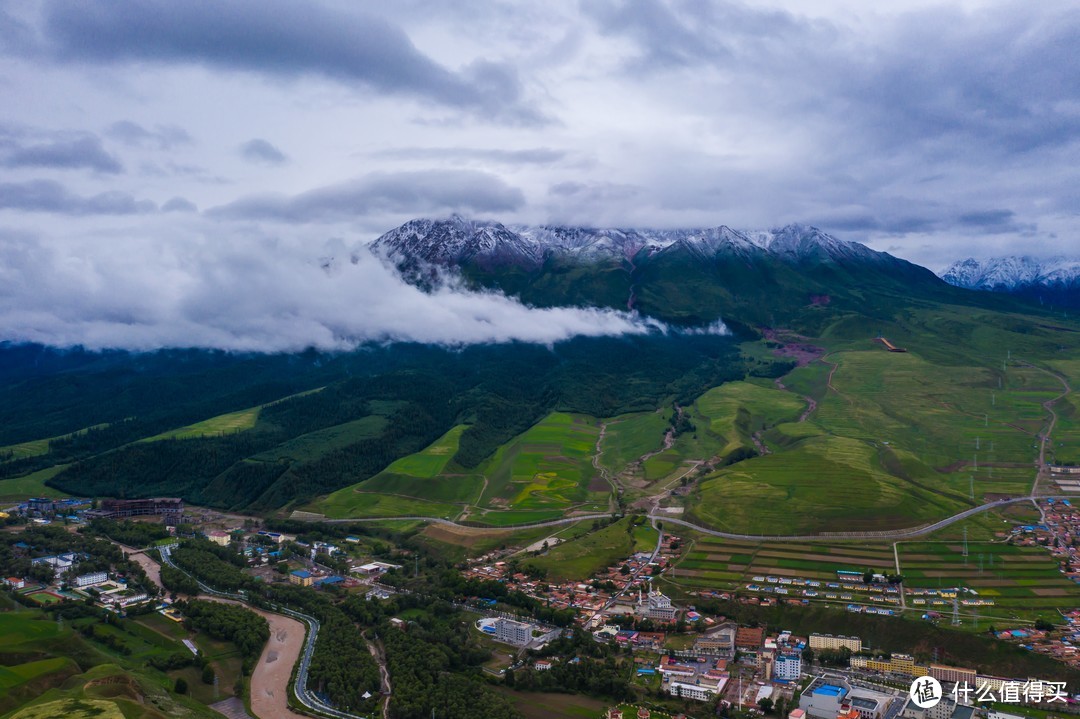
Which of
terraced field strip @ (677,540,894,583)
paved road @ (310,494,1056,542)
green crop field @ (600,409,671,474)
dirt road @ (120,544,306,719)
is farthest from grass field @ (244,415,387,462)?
terraced field strip @ (677,540,894,583)

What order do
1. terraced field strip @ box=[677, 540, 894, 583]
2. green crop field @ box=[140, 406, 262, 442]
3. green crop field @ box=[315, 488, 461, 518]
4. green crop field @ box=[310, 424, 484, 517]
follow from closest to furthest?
terraced field strip @ box=[677, 540, 894, 583] → green crop field @ box=[315, 488, 461, 518] → green crop field @ box=[310, 424, 484, 517] → green crop field @ box=[140, 406, 262, 442]

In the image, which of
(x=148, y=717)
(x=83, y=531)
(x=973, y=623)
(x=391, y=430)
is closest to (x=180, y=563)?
(x=83, y=531)

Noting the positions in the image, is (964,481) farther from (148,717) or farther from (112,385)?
(112,385)

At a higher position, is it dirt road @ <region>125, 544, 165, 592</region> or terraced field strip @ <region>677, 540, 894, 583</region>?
terraced field strip @ <region>677, 540, 894, 583</region>

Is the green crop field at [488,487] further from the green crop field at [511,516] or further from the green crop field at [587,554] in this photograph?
the green crop field at [587,554]

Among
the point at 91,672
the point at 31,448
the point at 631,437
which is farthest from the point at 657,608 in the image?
the point at 31,448

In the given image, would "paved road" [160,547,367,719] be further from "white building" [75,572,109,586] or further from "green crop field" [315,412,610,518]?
"green crop field" [315,412,610,518]

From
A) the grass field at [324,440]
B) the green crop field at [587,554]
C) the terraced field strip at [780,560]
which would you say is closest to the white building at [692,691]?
the terraced field strip at [780,560]

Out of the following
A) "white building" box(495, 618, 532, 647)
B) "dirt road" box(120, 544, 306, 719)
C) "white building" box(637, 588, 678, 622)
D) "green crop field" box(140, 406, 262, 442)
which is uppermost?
"green crop field" box(140, 406, 262, 442)
